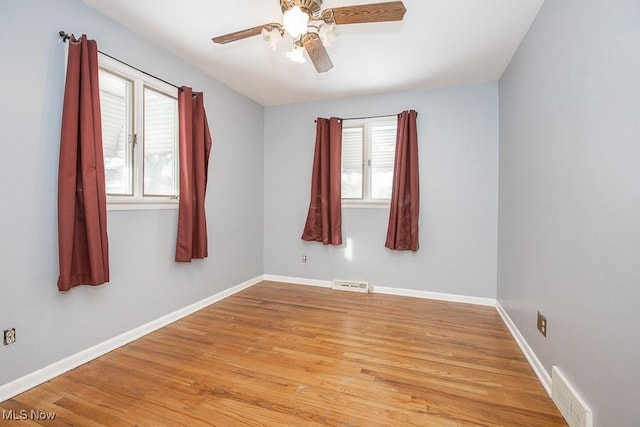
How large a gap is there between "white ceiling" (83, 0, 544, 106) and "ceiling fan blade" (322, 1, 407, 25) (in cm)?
38

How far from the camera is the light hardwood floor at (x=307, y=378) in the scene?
5.08 ft

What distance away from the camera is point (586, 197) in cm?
140

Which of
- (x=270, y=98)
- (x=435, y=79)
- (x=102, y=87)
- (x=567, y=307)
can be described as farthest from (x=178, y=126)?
(x=567, y=307)

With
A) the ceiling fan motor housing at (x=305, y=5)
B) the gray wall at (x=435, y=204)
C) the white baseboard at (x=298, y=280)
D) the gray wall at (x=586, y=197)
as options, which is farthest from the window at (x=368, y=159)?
the ceiling fan motor housing at (x=305, y=5)

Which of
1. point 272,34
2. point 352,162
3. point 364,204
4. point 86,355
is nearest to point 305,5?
point 272,34

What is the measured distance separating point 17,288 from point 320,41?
2383mm

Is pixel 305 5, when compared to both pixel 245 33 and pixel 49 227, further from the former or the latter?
pixel 49 227

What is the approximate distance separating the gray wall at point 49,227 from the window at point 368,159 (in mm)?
1954

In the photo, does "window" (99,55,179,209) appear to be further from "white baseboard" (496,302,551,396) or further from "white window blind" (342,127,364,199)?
"white baseboard" (496,302,551,396)

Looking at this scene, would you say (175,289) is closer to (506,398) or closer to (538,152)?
(506,398)

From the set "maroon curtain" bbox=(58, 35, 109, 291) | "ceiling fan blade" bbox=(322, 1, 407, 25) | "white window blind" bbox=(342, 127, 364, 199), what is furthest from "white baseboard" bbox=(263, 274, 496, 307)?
"ceiling fan blade" bbox=(322, 1, 407, 25)

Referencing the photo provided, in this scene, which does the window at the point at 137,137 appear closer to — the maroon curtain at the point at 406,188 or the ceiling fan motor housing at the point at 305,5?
the ceiling fan motor housing at the point at 305,5

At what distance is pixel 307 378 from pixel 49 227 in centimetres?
193

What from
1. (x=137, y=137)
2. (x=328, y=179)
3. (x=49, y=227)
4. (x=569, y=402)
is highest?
(x=137, y=137)
